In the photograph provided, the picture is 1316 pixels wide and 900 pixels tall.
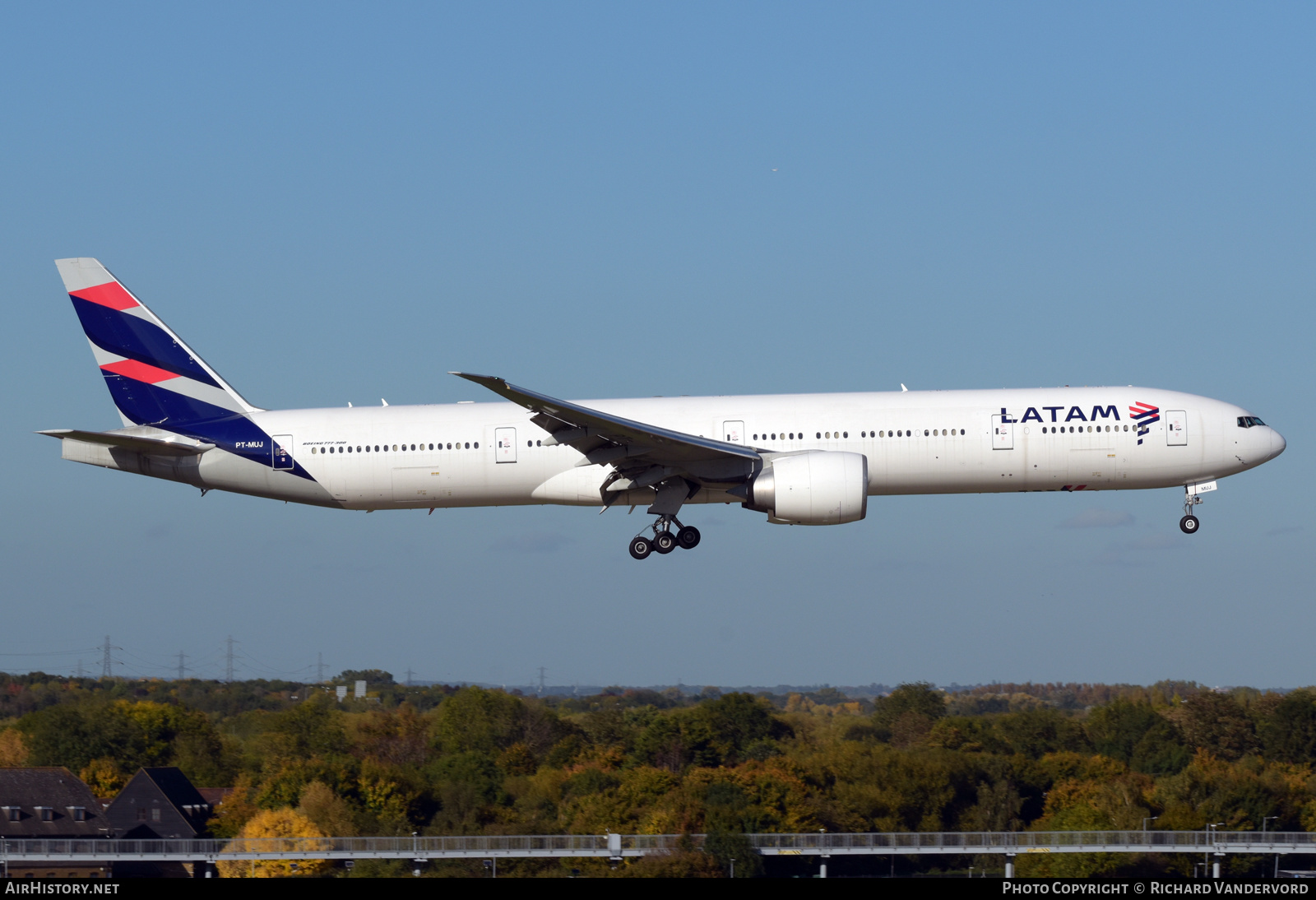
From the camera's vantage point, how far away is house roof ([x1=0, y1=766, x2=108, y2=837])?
72.0m

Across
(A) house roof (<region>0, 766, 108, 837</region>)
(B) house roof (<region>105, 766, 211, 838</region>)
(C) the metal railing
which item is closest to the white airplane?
(C) the metal railing

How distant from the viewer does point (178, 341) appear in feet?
135

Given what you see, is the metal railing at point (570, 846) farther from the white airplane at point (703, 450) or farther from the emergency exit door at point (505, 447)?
the emergency exit door at point (505, 447)

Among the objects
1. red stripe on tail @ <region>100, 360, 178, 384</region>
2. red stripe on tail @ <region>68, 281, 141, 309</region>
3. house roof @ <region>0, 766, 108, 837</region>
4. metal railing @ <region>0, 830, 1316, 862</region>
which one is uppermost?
red stripe on tail @ <region>68, 281, 141, 309</region>

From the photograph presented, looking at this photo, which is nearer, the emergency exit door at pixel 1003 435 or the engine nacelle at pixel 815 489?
the engine nacelle at pixel 815 489

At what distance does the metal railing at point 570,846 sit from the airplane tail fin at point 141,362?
1007 inches

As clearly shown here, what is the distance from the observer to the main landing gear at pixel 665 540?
38094 millimetres

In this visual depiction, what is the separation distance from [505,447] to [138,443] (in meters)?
10.1

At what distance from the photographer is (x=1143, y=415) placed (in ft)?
123

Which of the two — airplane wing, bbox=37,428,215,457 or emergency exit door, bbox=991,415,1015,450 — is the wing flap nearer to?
emergency exit door, bbox=991,415,1015,450

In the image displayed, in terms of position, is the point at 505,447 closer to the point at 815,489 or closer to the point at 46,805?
the point at 815,489

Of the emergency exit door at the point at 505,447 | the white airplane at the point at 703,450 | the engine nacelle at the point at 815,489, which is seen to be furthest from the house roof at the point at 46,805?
the engine nacelle at the point at 815,489

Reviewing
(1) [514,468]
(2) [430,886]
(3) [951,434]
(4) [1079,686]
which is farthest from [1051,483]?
(4) [1079,686]

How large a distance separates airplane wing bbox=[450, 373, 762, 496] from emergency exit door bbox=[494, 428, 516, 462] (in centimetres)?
110
